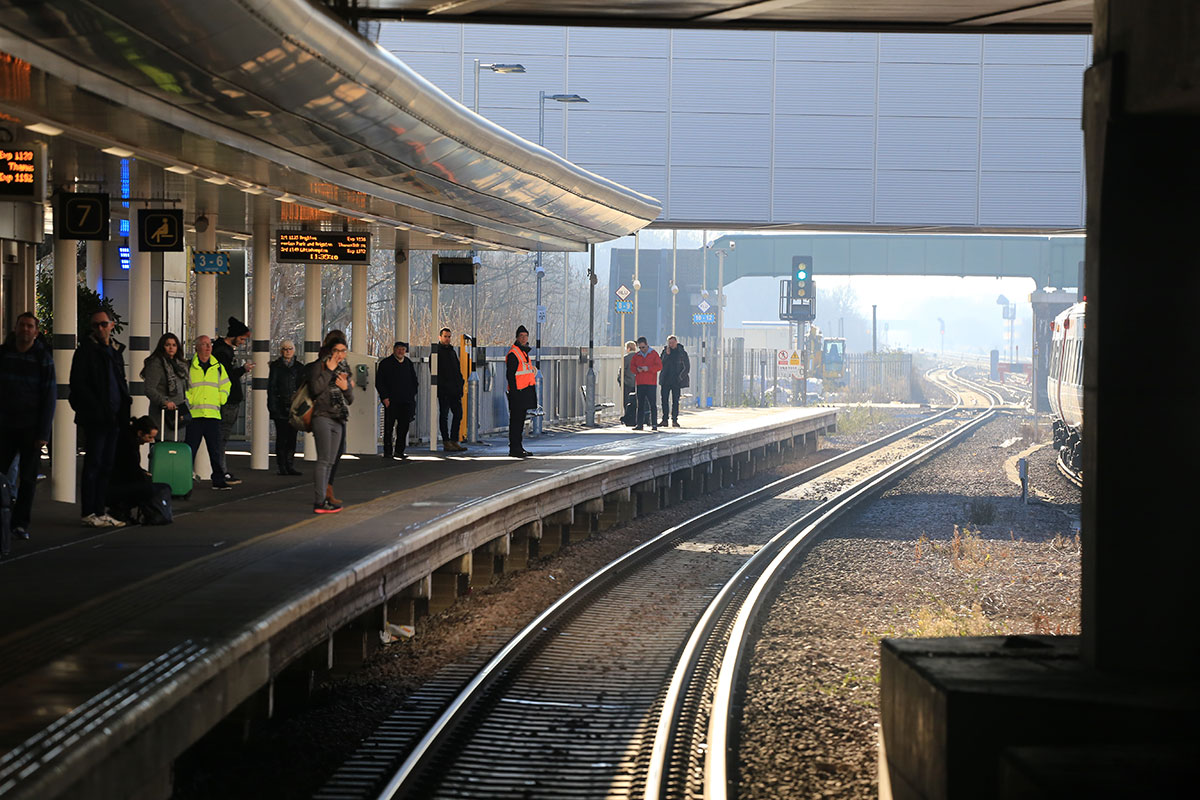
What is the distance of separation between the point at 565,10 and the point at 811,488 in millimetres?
15566

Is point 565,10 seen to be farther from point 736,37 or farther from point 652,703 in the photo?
point 736,37

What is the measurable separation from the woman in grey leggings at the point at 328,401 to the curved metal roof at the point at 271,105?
1677mm

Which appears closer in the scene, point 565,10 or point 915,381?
point 565,10

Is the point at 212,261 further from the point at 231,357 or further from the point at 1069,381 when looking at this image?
the point at 1069,381

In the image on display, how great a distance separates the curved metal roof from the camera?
7922mm

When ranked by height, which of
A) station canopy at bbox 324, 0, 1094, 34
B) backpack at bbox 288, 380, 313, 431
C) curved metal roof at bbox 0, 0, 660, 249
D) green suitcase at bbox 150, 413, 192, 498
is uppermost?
station canopy at bbox 324, 0, 1094, 34

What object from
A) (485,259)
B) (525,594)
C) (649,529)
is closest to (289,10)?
(525,594)

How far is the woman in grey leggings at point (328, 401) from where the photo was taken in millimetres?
12617

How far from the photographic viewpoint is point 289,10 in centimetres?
848

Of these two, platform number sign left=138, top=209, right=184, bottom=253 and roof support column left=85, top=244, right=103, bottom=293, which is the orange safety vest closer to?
platform number sign left=138, top=209, right=184, bottom=253

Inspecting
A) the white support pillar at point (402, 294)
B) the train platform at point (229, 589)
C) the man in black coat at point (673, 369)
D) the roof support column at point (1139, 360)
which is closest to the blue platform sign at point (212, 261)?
the train platform at point (229, 589)

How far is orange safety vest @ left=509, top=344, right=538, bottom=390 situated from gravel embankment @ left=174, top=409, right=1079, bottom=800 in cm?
229

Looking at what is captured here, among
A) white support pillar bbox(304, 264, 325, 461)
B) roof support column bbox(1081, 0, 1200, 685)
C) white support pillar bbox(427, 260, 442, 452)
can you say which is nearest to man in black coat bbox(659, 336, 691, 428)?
white support pillar bbox(427, 260, 442, 452)

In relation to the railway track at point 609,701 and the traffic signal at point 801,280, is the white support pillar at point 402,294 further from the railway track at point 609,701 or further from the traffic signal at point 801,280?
the traffic signal at point 801,280
